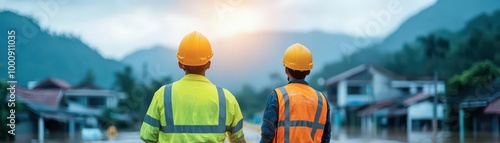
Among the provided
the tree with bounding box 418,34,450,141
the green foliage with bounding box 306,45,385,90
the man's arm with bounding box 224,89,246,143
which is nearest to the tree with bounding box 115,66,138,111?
the green foliage with bounding box 306,45,385,90

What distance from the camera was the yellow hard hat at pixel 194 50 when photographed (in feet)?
8.56

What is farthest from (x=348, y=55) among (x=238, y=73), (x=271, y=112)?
(x=271, y=112)

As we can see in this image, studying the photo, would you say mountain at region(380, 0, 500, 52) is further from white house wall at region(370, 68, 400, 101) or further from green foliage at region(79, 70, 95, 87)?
green foliage at region(79, 70, 95, 87)

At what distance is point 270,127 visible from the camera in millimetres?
2996

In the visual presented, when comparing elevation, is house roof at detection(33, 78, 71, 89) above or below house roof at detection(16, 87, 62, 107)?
above

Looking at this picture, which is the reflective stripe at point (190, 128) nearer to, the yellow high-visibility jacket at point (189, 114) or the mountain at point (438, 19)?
the yellow high-visibility jacket at point (189, 114)

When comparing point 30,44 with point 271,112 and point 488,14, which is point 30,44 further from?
point 271,112

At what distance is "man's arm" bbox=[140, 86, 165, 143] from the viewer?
256cm

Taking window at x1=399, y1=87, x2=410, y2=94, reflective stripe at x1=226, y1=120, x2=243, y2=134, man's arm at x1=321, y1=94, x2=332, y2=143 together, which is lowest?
window at x1=399, y1=87, x2=410, y2=94

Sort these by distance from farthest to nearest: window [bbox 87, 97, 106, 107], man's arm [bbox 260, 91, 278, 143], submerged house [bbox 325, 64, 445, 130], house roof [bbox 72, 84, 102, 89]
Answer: house roof [bbox 72, 84, 102, 89]
window [bbox 87, 97, 106, 107]
submerged house [bbox 325, 64, 445, 130]
man's arm [bbox 260, 91, 278, 143]

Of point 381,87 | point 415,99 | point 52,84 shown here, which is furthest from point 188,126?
point 381,87

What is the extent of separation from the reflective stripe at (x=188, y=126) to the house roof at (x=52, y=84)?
34.6 meters

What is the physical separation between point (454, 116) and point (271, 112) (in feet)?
102

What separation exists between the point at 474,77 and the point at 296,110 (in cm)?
3112
